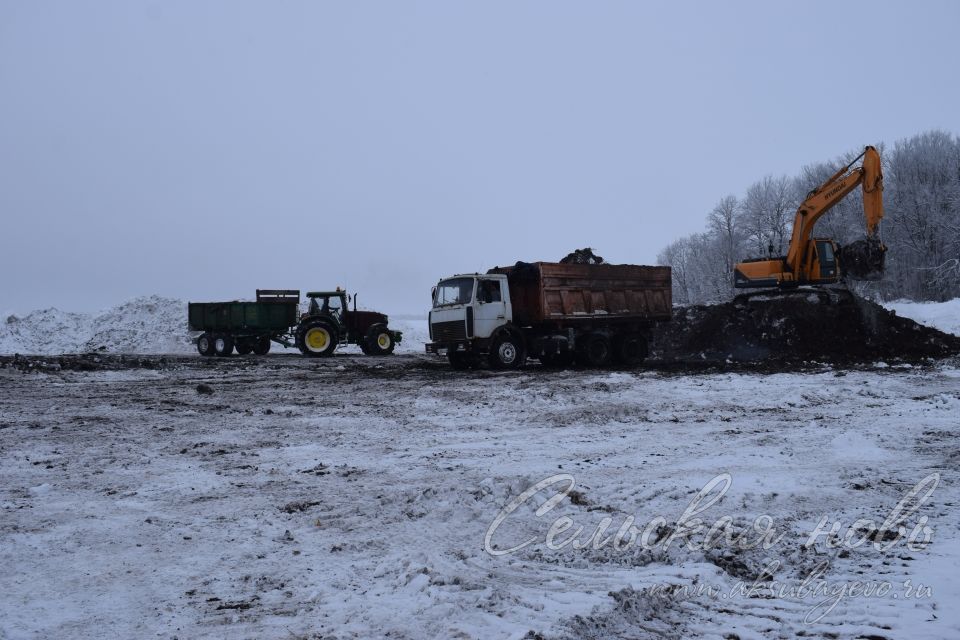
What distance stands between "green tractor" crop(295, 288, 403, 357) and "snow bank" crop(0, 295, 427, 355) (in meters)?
5.35

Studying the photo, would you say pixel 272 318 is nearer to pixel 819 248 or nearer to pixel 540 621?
pixel 819 248

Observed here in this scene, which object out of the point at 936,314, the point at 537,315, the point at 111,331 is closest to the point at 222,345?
the point at 111,331

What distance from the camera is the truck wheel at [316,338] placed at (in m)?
22.6

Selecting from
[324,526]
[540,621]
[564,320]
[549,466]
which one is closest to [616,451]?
[549,466]

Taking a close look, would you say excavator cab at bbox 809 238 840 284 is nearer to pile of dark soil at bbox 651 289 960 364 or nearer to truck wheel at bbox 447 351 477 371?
pile of dark soil at bbox 651 289 960 364

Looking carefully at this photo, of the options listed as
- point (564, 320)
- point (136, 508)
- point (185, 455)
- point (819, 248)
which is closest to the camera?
point (136, 508)

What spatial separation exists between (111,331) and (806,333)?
29.4m

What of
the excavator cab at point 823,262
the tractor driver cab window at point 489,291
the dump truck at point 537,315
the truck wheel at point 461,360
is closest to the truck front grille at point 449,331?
A: the dump truck at point 537,315

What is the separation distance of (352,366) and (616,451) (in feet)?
41.4

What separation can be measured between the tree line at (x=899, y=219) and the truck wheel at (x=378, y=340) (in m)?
29.7

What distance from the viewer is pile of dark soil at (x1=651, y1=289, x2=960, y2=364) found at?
17.9 meters

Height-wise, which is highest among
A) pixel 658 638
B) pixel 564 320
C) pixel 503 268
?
pixel 503 268

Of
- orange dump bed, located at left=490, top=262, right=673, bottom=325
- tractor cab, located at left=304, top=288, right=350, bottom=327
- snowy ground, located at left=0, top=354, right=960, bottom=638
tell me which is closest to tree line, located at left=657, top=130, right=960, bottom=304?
orange dump bed, located at left=490, top=262, right=673, bottom=325

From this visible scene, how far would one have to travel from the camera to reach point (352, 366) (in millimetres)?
18188
